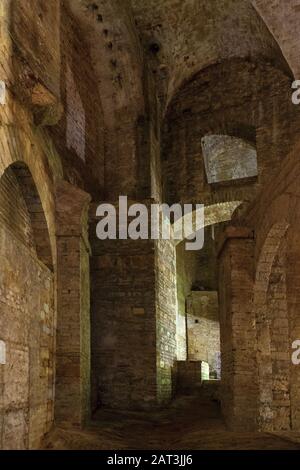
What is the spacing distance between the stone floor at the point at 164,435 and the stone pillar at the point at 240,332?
17.3 inches

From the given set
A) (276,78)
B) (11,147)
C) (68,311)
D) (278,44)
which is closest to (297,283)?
(68,311)

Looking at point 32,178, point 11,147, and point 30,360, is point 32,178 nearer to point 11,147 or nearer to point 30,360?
point 11,147

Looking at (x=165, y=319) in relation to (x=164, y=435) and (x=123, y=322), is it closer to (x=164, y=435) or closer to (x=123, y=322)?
(x=123, y=322)

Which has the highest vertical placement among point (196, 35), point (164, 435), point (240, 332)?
point (196, 35)

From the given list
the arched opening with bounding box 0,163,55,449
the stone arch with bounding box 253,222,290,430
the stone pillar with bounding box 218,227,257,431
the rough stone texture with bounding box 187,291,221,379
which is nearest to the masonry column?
the arched opening with bounding box 0,163,55,449

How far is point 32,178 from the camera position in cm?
684

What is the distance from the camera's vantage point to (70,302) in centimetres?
829

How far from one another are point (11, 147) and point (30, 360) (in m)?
2.46

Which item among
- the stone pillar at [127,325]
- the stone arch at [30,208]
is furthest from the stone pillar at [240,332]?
the stone arch at [30,208]

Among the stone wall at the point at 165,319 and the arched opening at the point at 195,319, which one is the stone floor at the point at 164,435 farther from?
the arched opening at the point at 195,319

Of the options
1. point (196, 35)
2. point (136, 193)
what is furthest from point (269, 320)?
point (196, 35)

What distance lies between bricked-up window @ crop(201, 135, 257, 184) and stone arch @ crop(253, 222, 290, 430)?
359 inches

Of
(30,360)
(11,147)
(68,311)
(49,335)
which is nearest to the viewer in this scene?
(11,147)

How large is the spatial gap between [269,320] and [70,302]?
2.99 m
